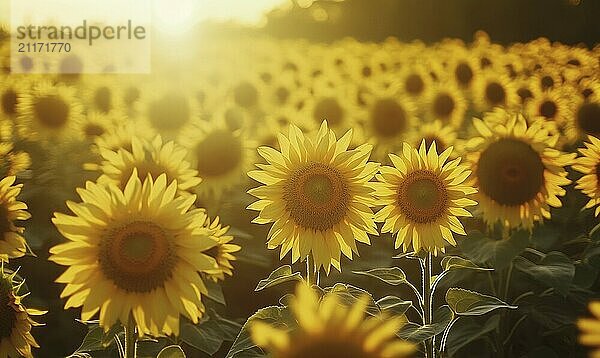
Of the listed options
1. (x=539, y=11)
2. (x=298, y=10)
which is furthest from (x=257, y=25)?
(x=539, y=11)

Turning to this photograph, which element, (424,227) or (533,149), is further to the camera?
(533,149)

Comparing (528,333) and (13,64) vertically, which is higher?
(13,64)

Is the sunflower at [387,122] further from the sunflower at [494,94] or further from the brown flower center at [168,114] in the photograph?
the brown flower center at [168,114]

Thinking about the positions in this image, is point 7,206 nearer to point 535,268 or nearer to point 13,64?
point 535,268

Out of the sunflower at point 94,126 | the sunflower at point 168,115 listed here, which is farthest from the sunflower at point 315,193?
the sunflower at point 94,126

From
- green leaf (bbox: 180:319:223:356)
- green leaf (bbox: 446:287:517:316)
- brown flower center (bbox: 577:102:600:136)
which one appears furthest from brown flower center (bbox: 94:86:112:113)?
green leaf (bbox: 446:287:517:316)

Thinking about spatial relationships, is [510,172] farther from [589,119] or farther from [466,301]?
[589,119]

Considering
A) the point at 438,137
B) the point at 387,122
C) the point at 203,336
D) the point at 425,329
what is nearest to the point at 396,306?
the point at 425,329
